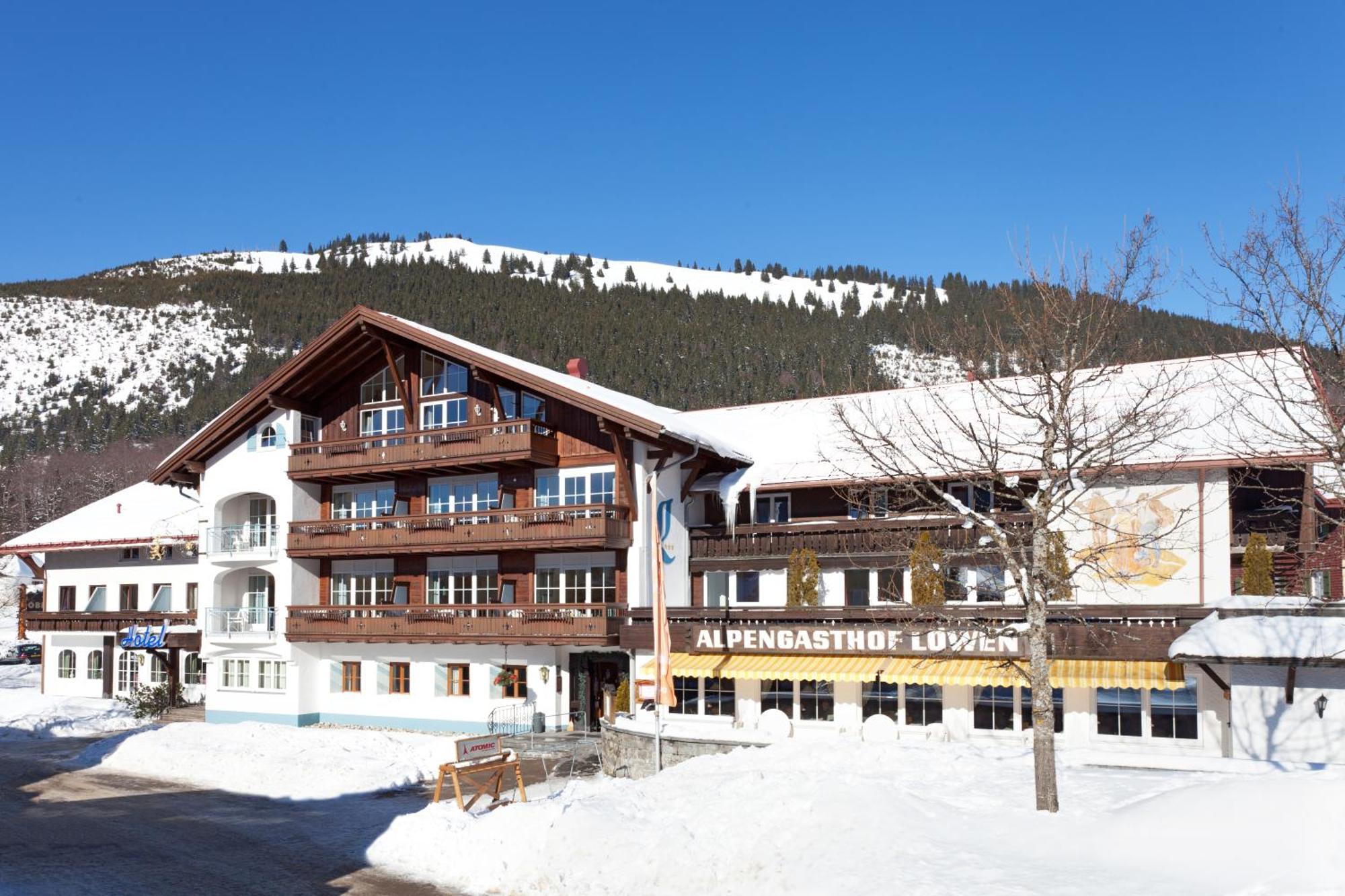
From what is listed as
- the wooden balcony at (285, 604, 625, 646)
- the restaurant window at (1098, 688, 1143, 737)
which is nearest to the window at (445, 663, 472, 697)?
the wooden balcony at (285, 604, 625, 646)

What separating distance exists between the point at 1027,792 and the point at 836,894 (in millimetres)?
6312

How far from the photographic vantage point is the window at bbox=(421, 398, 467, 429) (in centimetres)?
3872

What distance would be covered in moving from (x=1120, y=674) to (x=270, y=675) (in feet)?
94.0

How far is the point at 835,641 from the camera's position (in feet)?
97.6

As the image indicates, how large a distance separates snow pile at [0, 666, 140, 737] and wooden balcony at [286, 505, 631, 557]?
9.19 meters

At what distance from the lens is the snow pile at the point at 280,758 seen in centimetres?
2912

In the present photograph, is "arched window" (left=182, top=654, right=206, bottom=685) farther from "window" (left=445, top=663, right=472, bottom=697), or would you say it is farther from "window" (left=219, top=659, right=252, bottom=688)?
"window" (left=445, top=663, right=472, bottom=697)

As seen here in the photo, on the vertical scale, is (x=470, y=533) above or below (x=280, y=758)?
above

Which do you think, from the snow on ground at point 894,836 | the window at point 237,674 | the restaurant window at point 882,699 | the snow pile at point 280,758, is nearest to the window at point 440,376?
the snow pile at point 280,758

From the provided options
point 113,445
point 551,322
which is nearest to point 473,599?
point 113,445

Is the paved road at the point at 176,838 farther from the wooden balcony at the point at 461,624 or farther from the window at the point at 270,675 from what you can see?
the window at the point at 270,675

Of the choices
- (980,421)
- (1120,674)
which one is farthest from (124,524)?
(1120,674)

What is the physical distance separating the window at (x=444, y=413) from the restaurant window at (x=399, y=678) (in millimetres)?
8301

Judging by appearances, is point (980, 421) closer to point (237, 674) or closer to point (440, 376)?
point (440, 376)
